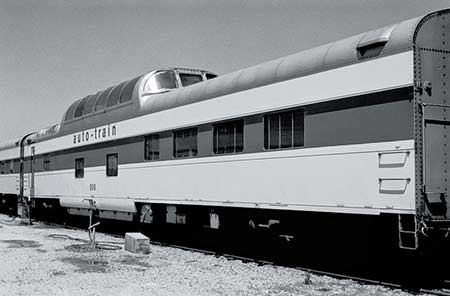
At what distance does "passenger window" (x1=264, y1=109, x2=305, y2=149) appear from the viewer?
9.35 metres

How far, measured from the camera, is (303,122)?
9273mm

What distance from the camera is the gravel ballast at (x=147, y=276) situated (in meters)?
7.60

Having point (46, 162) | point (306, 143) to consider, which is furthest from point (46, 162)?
point (306, 143)

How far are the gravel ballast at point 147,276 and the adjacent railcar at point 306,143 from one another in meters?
0.95

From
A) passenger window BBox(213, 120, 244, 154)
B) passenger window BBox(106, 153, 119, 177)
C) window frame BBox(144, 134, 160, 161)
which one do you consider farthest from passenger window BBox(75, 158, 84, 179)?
passenger window BBox(213, 120, 244, 154)

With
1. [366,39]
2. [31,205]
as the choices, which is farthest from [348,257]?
[31,205]

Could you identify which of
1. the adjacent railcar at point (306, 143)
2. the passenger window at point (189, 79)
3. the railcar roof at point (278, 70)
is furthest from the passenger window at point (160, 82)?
the railcar roof at point (278, 70)

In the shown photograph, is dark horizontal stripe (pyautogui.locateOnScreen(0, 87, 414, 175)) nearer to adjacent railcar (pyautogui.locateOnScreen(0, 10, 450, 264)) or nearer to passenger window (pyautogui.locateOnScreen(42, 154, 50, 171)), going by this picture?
adjacent railcar (pyautogui.locateOnScreen(0, 10, 450, 264))

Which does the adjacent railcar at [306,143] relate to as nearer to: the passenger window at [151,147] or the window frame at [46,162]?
the passenger window at [151,147]

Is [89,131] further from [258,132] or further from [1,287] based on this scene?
[1,287]

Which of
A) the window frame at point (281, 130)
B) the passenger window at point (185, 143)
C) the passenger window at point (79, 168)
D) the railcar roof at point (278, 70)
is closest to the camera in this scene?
the railcar roof at point (278, 70)

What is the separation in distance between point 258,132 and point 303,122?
3.83ft

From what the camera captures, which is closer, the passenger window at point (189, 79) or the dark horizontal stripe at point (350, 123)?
the dark horizontal stripe at point (350, 123)

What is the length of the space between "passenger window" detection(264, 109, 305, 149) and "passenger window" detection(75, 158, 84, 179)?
9348 mm
